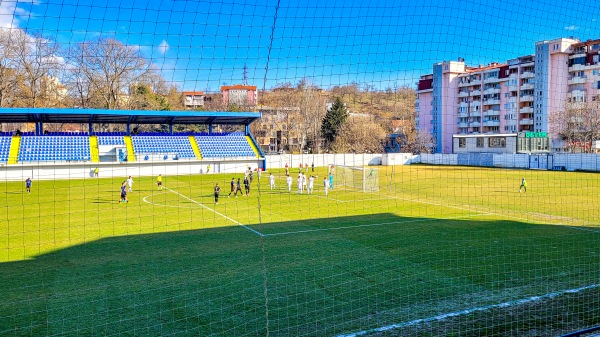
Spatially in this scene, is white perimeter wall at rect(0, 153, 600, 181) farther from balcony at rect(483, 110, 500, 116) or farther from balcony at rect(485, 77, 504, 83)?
balcony at rect(485, 77, 504, 83)

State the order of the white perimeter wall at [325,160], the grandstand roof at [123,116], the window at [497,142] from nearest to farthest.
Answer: the grandstand roof at [123,116] < the white perimeter wall at [325,160] < the window at [497,142]

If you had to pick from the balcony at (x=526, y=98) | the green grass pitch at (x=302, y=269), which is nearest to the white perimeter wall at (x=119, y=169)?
the green grass pitch at (x=302, y=269)

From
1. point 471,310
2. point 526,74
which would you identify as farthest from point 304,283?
point 526,74

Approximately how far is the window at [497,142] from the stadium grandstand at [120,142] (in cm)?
2486

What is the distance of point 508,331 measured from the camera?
699cm

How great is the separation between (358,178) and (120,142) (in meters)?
22.3

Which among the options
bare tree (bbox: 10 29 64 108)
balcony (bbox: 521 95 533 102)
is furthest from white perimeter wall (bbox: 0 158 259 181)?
balcony (bbox: 521 95 533 102)

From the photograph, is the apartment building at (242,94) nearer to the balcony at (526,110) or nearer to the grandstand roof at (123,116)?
the grandstand roof at (123,116)

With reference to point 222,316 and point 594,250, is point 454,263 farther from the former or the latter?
point 222,316

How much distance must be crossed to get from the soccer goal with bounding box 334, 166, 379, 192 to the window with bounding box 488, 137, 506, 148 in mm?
24547

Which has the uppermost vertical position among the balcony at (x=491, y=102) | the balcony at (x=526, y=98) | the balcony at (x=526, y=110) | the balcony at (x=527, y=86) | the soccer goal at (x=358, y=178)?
the balcony at (x=527, y=86)

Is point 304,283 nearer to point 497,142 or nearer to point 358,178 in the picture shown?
point 358,178

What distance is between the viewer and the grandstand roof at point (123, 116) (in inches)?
1315

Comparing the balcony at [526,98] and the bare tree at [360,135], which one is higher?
the balcony at [526,98]
